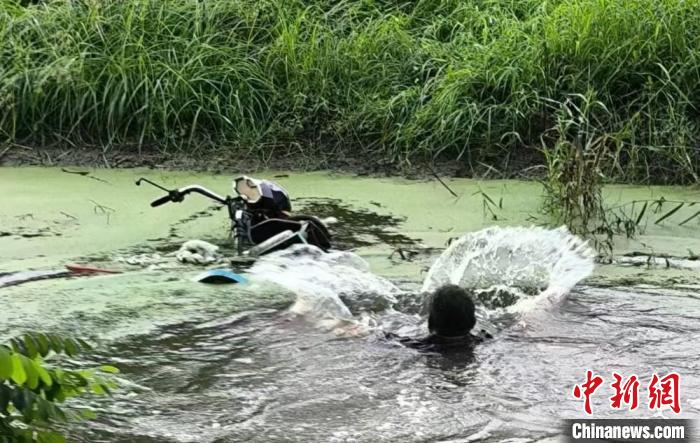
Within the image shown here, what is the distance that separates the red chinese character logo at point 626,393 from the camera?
3016 millimetres

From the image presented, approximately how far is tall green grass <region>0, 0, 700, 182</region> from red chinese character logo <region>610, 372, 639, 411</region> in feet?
8.68

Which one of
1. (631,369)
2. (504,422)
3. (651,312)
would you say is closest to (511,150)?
(651,312)

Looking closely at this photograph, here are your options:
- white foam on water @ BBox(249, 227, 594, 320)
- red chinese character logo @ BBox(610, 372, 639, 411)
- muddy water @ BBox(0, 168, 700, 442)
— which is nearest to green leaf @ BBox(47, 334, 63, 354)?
muddy water @ BBox(0, 168, 700, 442)

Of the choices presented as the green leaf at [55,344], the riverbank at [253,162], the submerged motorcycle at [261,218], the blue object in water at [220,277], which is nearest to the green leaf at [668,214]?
the riverbank at [253,162]

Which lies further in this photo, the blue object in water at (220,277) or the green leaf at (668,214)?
the green leaf at (668,214)

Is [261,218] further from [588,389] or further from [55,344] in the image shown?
[55,344]

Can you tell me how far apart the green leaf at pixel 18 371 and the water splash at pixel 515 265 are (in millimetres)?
2526

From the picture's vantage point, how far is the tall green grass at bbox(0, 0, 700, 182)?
19.9 feet

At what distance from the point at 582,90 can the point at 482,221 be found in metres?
1.47

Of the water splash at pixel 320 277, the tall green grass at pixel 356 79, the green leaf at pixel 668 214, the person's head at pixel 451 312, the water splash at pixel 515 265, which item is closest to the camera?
the person's head at pixel 451 312

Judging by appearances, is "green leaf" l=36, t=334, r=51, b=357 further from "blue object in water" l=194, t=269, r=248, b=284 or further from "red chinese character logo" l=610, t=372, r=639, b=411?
"blue object in water" l=194, t=269, r=248, b=284

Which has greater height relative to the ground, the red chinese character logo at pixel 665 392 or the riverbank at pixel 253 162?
the riverbank at pixel 253 162

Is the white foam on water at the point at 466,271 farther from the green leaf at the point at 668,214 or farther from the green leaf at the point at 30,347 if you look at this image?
the green leaf at the point at 30,347

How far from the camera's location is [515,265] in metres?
4.44
